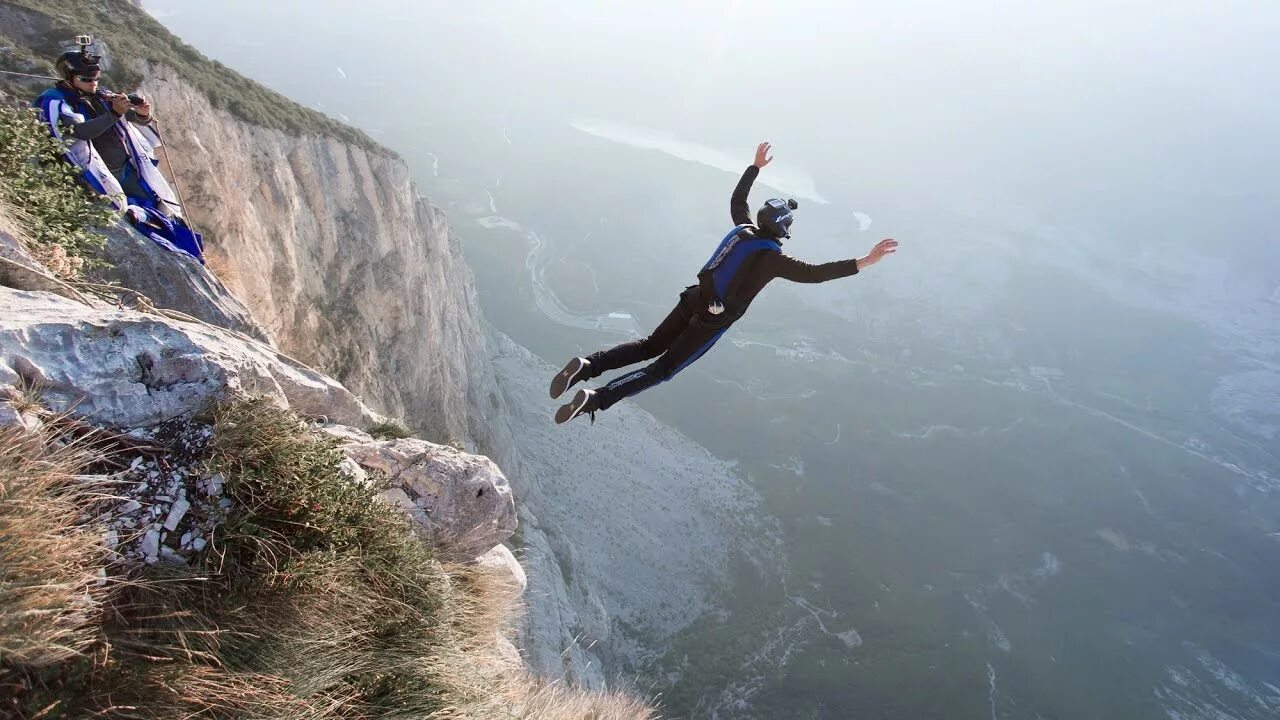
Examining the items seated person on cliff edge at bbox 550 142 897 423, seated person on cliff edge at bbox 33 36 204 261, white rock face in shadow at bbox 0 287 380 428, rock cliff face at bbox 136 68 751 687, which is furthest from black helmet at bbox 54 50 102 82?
seated person on cliff edge at bbox 550 142 897 423

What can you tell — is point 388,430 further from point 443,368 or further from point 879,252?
point 443,368

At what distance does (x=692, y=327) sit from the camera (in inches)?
272

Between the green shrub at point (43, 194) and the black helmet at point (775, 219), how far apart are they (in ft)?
19.2

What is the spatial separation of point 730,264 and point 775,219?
2.11 ft

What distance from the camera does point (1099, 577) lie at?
56125 millimetres

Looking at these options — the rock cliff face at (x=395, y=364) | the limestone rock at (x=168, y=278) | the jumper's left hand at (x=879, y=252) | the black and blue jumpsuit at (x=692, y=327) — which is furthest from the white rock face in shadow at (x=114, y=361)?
the jumper's left hand at (x=879, y=252)

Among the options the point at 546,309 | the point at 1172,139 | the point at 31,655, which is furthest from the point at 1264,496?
the point at 1172,139

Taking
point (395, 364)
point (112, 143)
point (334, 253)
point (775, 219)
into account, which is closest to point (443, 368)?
point (395, 364)

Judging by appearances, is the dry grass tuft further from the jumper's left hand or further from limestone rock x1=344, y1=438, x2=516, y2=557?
the jumper's left hand

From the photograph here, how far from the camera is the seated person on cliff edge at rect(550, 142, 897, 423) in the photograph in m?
6.43

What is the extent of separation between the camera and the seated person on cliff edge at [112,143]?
6375mm

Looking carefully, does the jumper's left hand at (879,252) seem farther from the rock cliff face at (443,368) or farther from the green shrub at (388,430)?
the rock cliff face at (443,368)

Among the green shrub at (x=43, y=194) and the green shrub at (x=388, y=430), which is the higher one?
the green shrub at (x=43, y=194)

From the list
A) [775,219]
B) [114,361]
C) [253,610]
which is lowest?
[253,610]
